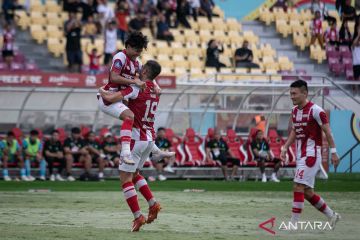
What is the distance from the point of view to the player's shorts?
1434cm

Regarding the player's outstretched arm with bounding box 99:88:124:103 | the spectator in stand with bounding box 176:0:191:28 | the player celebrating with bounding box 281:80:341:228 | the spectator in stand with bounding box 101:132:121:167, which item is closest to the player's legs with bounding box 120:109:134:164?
the player's outstretched arm with bounding box 99:88:124:103

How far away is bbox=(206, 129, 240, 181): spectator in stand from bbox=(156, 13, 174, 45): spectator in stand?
725 cm

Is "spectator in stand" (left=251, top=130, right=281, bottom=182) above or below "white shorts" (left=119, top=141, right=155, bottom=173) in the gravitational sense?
below

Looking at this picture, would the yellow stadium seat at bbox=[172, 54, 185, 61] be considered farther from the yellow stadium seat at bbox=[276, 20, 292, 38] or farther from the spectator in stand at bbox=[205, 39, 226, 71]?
the yellow stadium seat at bbox=[276, 20, 292, 38]

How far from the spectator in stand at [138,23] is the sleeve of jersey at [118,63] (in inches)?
868

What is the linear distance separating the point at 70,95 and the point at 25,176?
2905 mm

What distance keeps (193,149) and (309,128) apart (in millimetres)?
16811

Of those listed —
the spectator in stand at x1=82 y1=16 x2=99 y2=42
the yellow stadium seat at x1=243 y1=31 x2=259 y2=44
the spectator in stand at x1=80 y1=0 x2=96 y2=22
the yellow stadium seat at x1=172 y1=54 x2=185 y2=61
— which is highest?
the spectator in stand at x1=80 y1=0 x2=96 y2=22

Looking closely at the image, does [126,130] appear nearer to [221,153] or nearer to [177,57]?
[221,153]

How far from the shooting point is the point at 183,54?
1451 inches

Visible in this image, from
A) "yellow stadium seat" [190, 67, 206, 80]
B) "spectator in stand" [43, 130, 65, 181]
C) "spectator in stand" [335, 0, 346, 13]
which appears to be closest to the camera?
"spectator in stand" [43, 130, 65, 181]

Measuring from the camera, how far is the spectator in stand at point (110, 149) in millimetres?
29984

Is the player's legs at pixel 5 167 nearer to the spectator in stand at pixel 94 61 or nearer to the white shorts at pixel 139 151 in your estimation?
the spectator in stand at pixel 94 61

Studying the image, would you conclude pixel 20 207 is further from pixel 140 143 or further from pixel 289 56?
pixel 289 56
